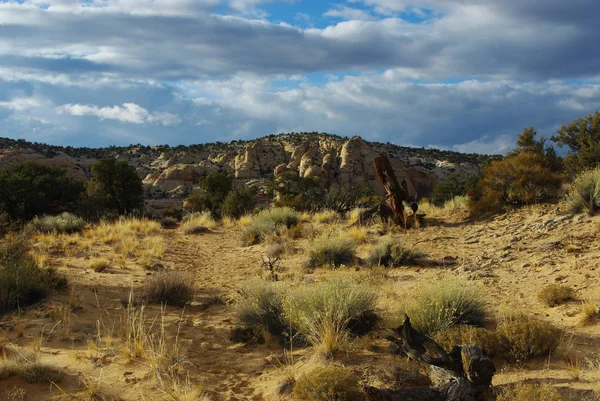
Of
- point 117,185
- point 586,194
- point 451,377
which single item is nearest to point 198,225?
point 117,185

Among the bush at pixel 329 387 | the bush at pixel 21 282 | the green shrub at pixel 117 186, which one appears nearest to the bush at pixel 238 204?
the green shrub at pixel 117 186

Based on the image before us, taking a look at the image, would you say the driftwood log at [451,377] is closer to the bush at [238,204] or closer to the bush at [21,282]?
the bush at [21,282]

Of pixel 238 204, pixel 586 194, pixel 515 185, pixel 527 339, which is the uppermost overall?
pixel 515 185

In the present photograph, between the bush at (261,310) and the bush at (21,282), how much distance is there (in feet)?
12.0

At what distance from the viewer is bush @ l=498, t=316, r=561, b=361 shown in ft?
18.2

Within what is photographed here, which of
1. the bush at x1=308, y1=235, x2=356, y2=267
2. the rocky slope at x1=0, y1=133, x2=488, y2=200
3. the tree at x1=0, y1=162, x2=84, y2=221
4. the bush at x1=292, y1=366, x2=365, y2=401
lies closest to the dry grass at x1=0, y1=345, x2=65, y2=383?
the bush at x1=292, y1=366, x2=365, y2=401

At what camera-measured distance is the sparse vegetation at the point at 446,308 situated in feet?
20.5

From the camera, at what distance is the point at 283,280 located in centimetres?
1051

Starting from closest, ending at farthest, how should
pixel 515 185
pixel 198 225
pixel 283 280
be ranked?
pixel 283 280 → pixel 515 185 → pixel 198 225

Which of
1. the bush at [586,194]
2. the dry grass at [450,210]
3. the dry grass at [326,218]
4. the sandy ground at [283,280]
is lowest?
the sandy ground at [283,280]

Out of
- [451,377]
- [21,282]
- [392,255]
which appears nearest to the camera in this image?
[451,377]

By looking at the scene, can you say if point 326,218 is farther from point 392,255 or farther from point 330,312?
point 330,312

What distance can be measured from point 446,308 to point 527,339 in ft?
3.30

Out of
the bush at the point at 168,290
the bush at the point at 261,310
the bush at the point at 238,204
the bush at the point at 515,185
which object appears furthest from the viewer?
the bush at the point at 238,204
